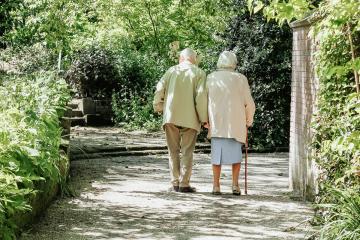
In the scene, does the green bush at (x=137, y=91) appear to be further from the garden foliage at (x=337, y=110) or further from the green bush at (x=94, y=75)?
the garden foliage at (x=337, y=110)

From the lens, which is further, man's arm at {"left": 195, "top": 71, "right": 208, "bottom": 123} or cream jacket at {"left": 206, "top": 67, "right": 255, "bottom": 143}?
man's arm at {"left": 195, "top": 71, "right": 208, "bottom": 123}

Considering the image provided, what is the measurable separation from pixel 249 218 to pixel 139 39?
14608mm

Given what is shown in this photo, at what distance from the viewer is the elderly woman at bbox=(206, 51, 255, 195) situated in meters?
8.37

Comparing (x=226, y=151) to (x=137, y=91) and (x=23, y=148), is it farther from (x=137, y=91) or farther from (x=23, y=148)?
(x=137, y=91)

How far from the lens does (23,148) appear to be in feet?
18.9

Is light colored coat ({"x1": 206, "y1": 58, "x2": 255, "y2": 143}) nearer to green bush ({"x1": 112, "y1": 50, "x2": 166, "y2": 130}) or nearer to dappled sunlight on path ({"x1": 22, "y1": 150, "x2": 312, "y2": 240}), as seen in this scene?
dappled sunlight on path ({"x1": 22, "y1": 150, "x2": 312, "y2": 240})

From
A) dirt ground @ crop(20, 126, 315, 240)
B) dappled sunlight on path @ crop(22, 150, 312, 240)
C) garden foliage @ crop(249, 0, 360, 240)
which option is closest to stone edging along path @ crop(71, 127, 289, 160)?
dirt ground @ crop(20, 126, 315, 240)

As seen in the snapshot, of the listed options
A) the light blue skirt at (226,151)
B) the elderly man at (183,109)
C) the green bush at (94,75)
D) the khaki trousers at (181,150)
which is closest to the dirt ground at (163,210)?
the khaki trousers at (181,150)

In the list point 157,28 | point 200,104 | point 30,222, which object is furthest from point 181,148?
point 157,28

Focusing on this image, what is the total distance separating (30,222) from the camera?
627cm

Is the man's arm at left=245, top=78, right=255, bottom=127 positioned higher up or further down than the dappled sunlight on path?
higher up

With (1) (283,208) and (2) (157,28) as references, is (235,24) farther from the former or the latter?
(1) (283,208)

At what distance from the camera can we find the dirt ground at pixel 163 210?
20.4ft

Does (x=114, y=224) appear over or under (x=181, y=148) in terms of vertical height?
under
